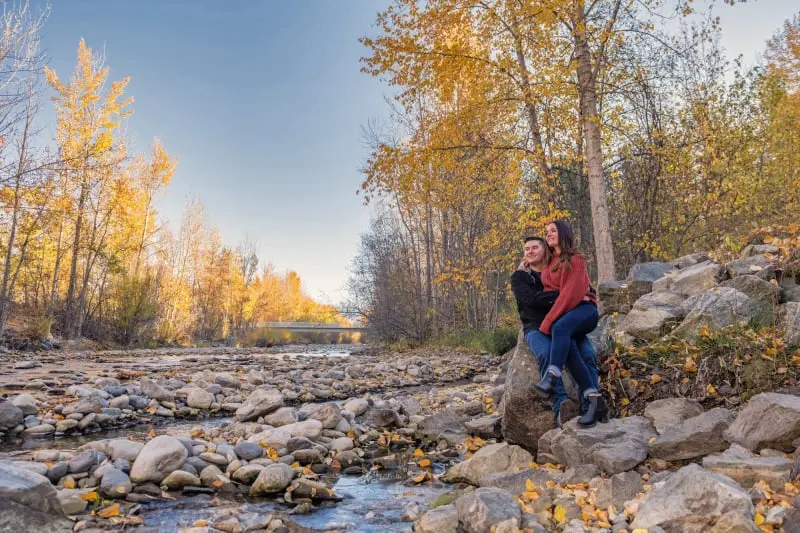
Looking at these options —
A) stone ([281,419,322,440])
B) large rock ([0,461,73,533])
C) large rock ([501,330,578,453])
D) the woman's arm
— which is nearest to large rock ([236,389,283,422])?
stone ([281,419,322,440])

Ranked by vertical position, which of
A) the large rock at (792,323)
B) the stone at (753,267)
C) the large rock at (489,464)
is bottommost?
the large rock at (489,464)

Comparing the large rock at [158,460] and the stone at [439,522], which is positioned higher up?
the large rock at [158,460]

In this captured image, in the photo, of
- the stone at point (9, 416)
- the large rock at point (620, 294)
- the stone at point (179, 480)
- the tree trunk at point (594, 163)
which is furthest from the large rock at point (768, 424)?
the stone at point (9, 416)

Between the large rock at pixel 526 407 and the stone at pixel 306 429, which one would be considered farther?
the stone at pixel 306 429

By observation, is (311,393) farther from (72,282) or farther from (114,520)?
(72,282)

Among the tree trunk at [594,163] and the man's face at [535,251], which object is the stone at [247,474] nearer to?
the man's face at [535,251]

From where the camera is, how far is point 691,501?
237 cm

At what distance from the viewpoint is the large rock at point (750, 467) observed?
2.65 m

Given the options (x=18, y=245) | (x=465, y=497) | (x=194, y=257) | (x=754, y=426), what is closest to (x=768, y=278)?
(x=754, y=426)

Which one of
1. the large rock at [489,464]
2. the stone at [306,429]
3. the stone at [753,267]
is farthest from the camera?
the stone at [753,267]

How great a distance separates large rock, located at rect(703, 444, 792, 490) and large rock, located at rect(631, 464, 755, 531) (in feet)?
1.33

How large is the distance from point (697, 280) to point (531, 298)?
2400 millimetres

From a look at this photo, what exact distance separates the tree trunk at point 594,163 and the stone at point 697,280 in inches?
86.3

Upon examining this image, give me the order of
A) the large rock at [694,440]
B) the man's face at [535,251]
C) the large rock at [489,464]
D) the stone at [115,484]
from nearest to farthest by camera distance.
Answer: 1. the large rock at [694,440]
2. the stone at [115,484]
3. the large rock at [489,464]
4. the man's face at [535,251]
